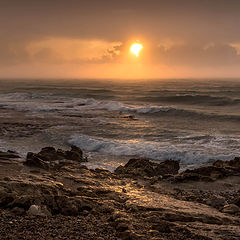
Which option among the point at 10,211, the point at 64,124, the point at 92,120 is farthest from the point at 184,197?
the point at 92,120

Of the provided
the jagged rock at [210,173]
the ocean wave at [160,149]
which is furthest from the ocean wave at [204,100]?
the jagged rock at [210,173]

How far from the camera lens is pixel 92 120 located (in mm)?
29531

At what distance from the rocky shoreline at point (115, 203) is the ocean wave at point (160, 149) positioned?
11.6ft

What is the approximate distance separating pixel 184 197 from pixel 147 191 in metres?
1.21

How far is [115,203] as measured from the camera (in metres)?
7.64

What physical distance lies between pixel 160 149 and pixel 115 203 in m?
9.97

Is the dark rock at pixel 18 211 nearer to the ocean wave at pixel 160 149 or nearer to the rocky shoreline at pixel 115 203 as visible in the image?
the rocky shoreline at pixel 115 203

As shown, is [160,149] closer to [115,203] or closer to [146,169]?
[146,169]

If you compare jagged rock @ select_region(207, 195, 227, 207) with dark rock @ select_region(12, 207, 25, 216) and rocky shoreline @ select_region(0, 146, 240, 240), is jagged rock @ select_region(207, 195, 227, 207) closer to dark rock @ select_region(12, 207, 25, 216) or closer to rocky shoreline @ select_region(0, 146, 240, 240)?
rocky shoreline @ select_region(0, 146, 240, 240)

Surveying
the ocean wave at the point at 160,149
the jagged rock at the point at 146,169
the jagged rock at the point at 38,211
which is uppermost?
the jagged rock at the point at 38,211

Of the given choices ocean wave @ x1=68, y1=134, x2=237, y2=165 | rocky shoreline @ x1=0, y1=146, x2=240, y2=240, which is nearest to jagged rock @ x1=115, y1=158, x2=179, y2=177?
rocky shoreline @ x1=0, y1=146, x2=240, y2=240

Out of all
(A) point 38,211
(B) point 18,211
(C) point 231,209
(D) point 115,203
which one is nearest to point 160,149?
(C) point 231,209

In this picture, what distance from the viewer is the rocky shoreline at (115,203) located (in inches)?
228

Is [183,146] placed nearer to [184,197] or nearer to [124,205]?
[184,197]
